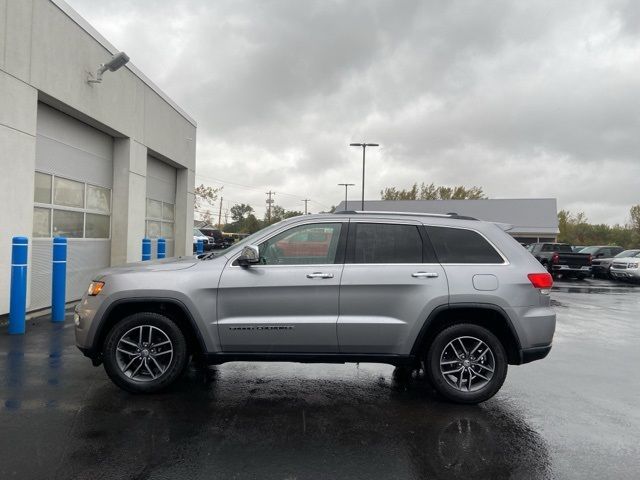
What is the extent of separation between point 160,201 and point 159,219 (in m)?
0.62

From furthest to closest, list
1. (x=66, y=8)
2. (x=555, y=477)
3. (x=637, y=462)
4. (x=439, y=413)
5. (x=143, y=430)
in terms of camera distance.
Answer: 1. (x=66, y=8)
2. (x=439, y=413)
3. (x=143, y=430)
4. (x=637, y=462)
5. (x=555, y=477)

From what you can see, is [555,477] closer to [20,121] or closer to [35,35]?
[20,121]

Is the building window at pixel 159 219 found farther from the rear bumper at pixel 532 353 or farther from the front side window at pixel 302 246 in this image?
the rear bumper at pixel 532 353

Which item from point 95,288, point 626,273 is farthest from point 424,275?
point 626,273

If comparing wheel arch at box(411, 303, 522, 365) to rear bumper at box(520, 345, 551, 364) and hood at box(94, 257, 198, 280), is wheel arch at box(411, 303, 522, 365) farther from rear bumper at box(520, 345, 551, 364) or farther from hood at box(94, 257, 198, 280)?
hood at box(94, 257, 198, 280)

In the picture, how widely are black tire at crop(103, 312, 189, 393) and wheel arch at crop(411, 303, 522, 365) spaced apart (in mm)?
2281

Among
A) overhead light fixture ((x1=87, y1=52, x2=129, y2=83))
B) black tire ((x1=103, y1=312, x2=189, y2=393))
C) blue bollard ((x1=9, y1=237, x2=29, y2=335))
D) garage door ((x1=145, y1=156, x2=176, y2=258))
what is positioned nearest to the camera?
black tire ((x1=103, y1=312, x2=189, y2=393))

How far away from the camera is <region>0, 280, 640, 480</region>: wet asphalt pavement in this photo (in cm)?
343

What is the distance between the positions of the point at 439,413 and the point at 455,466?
1044 mm

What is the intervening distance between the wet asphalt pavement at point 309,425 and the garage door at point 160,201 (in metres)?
9.23

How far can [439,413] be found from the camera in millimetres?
4508

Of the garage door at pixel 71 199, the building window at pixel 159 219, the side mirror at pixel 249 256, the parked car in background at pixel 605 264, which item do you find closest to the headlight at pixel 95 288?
the side mirror at pixel 249 256

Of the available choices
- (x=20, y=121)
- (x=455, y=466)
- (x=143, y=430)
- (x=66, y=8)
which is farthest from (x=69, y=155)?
(x=455, y=466)

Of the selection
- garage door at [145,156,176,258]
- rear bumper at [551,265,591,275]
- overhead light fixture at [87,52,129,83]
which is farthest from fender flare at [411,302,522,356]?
rear bumper at [551,265,591,275]
